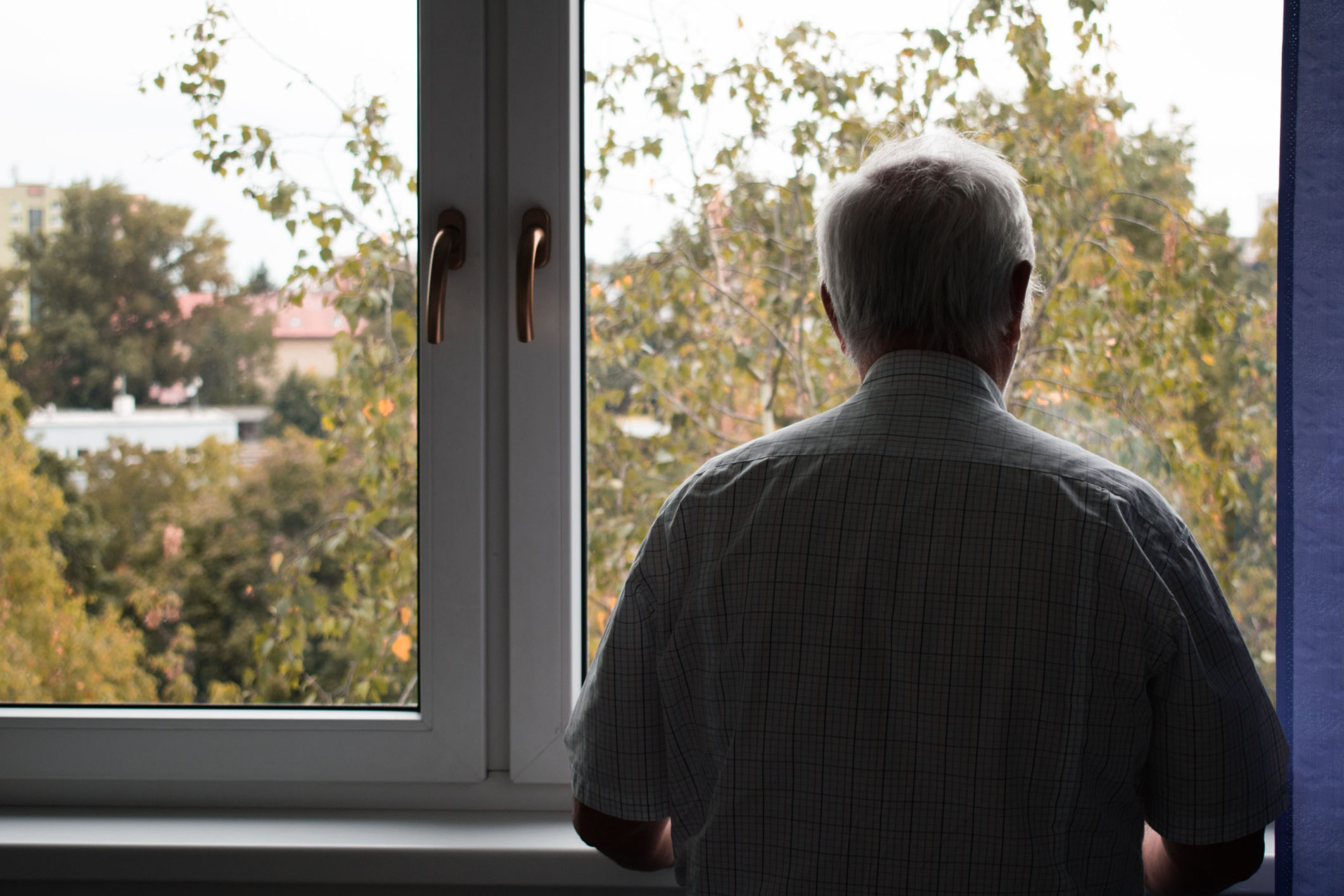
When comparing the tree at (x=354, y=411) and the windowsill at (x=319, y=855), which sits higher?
the tree at (x=354, y=411)

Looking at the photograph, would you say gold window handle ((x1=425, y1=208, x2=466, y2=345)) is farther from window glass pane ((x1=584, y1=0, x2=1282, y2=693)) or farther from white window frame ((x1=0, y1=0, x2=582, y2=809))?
window glass pane ((x1=584, y1=0, x2=1282, y2=693))

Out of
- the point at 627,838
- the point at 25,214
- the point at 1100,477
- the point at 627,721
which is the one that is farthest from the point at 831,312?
the point at 25,214

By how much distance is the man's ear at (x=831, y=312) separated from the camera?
895 mm

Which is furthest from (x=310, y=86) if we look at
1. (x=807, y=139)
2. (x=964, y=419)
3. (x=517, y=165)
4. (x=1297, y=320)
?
(x=1297, y=320)

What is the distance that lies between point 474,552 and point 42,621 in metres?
0.60

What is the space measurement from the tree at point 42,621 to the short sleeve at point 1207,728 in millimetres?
1218

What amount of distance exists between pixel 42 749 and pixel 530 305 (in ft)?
2.82

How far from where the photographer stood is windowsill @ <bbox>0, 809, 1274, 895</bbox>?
117 centimetres

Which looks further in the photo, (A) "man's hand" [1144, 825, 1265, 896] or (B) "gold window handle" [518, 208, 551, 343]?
(B) "gold window handle" [518, 208, 551, 343]

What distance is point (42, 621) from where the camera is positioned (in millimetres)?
1360

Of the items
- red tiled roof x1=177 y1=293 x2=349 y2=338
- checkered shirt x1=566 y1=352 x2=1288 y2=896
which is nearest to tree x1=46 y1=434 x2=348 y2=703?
red tiled roof x1=177 y1=293 x2=349 y2=338

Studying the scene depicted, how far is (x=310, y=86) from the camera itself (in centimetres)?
130

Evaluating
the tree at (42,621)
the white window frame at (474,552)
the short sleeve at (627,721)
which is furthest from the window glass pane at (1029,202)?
the tree at (42,621)

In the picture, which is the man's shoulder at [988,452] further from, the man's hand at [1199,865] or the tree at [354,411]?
the tree at [354,411]
